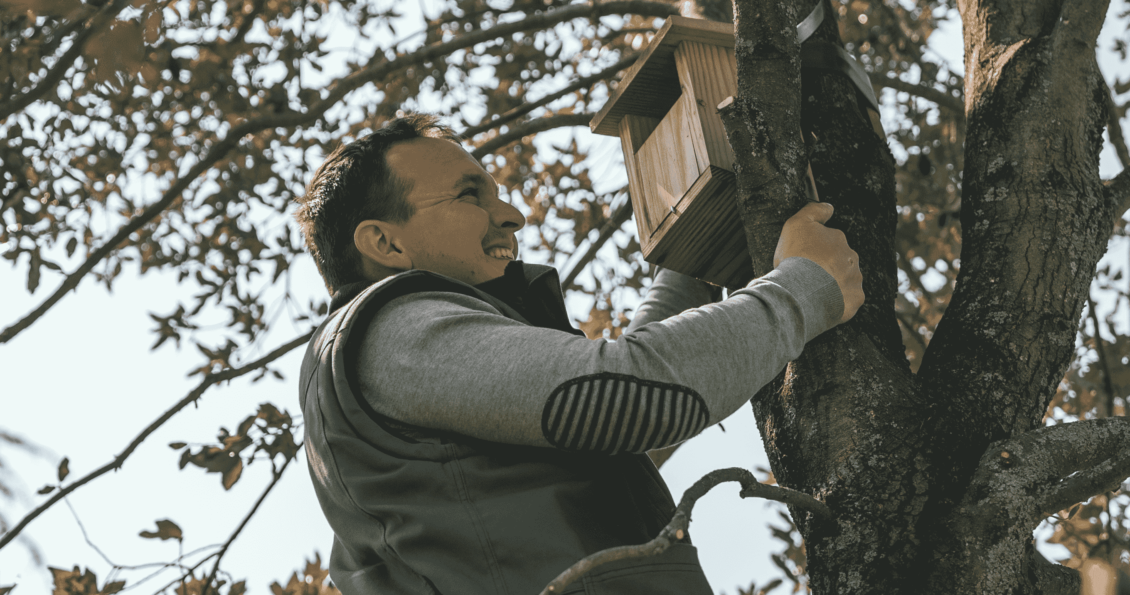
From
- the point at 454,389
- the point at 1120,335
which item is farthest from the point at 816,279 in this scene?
the point at 1120,335

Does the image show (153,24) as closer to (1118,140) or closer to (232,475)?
(232,475)

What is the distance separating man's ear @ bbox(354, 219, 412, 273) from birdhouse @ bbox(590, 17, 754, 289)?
0.61 meters

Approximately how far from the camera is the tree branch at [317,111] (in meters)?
2.73

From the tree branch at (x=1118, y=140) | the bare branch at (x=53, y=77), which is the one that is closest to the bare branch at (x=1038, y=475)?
the bare branch at (x=53, y=77)

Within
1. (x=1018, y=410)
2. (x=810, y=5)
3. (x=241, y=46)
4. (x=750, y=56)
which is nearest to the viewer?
(x=1018, y=410)

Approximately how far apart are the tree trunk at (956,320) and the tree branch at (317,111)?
1.49m

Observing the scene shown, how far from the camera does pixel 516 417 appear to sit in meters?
1.23

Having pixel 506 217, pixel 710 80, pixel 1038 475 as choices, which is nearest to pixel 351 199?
pixel 506 217

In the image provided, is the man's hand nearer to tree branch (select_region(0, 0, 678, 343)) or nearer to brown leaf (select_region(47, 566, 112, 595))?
tree branch (select_region(0, 0, 678, 343))

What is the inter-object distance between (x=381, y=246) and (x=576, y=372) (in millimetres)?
768

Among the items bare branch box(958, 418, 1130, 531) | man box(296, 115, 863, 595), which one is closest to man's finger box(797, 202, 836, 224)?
man box(296, 115, 863, 595)

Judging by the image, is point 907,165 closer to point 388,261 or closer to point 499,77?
point 499,77

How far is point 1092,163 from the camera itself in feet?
5.96

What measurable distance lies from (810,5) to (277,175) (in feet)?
9.33
